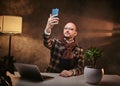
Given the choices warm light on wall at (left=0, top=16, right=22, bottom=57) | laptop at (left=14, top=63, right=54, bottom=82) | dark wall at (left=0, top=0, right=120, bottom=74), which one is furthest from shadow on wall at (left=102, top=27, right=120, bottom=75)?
laptop at (left=14, top=63, right=54, bottom=82)

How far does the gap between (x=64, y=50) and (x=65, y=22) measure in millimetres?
403

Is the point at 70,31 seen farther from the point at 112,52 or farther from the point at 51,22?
the point at 112,52

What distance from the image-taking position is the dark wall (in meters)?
3.14

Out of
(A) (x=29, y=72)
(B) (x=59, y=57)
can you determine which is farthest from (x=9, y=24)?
(A) (x=29, y=72)

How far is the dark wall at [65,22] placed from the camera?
3.14 m

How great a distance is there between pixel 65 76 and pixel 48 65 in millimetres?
990

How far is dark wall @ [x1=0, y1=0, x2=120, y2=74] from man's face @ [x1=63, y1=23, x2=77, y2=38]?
0.33ft

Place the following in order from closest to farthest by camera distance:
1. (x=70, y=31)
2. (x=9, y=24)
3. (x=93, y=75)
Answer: (x=93, y=75)
(x=9, y=24)
(x=70, y=31)

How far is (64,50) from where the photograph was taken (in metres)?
3.00

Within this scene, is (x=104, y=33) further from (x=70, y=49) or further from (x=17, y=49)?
(x=17, y=49)

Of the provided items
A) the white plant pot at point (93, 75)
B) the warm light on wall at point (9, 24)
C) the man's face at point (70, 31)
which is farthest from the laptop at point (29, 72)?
the man's face at point (70, 31)

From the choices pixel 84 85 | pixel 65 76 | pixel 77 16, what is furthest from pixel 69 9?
pixel 84 85

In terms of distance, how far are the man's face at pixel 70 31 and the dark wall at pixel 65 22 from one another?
0.33 feet

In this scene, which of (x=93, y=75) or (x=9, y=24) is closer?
(x=93, y=75)
